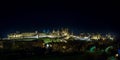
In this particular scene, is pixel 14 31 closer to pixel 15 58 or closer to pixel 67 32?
pixel 67 32

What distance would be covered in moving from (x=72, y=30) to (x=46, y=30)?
5.08 meters

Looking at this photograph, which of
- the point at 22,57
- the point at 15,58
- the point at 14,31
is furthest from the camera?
the point at 14,31

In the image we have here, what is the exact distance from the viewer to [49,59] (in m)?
11.1

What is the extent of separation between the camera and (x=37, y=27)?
160ft

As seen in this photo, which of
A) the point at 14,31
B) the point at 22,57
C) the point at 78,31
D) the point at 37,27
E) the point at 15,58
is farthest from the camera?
the point at 78,31

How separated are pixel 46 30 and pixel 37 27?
1719 millimetres

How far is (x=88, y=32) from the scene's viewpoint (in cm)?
5506

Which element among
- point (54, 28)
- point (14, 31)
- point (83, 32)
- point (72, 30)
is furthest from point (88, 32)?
point (14, 31)

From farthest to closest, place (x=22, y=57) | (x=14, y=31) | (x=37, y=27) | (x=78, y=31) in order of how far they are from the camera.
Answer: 1. (x=78, y=31)
2. (x=37, y=27)
3. (x=14, y=31)
4. (x=22, y=57)

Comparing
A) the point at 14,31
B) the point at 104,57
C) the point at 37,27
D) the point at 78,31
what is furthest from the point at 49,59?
the point at 78,31

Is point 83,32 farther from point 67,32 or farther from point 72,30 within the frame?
point 67,32

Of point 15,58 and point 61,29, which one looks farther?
point 61,29

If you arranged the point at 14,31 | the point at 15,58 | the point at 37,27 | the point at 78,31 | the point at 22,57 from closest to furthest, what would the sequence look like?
the point at 15,58 → the point at 22,57 → the point at 14,31 → the point at 37,27 → the point at 78,31

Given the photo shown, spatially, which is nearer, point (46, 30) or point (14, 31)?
point (14, 31)
